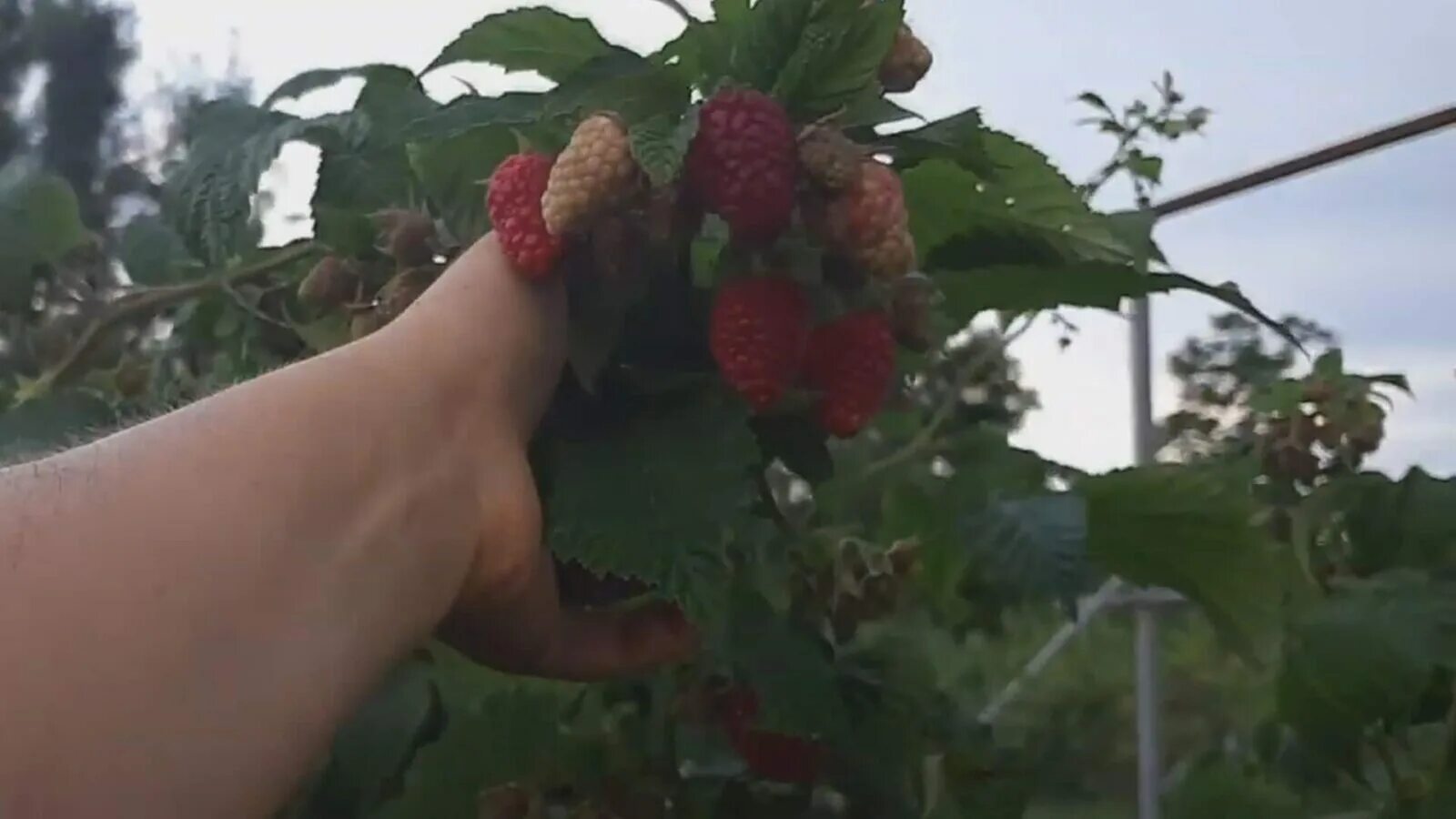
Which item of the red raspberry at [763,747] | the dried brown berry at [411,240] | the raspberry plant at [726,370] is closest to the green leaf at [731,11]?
the raspberry plant at [726,370]

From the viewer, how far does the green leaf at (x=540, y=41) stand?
0.53 m

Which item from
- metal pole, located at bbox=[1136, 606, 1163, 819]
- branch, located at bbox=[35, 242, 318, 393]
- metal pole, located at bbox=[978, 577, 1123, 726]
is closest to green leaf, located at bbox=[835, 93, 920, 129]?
branch, located at bbox=[35, 242, 318, 393]

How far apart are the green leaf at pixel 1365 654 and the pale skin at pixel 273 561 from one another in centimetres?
34

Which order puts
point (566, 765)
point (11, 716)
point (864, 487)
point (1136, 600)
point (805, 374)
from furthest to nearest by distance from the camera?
point (1136, 600)
point (864, 487)
point (566, 765)
point (805, 374)
point (11, 716)

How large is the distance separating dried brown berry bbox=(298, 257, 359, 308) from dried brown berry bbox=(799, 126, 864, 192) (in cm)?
17

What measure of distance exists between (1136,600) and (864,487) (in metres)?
0.25

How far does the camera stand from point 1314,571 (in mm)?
772

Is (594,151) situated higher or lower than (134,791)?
higher

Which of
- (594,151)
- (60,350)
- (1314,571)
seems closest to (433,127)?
(594,151)

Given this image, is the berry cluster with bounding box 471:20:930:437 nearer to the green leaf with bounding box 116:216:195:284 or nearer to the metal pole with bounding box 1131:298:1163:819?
the green leaf with bounding box 116:216:195:284

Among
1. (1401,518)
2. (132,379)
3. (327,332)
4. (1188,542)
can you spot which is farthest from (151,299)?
(1401,518)

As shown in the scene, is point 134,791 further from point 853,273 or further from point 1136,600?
point 1136,600

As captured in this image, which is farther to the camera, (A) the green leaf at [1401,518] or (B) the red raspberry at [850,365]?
(A) the green leaf at [1401,518]

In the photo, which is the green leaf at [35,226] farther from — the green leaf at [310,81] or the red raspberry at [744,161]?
the red raspberry at [744,161]
